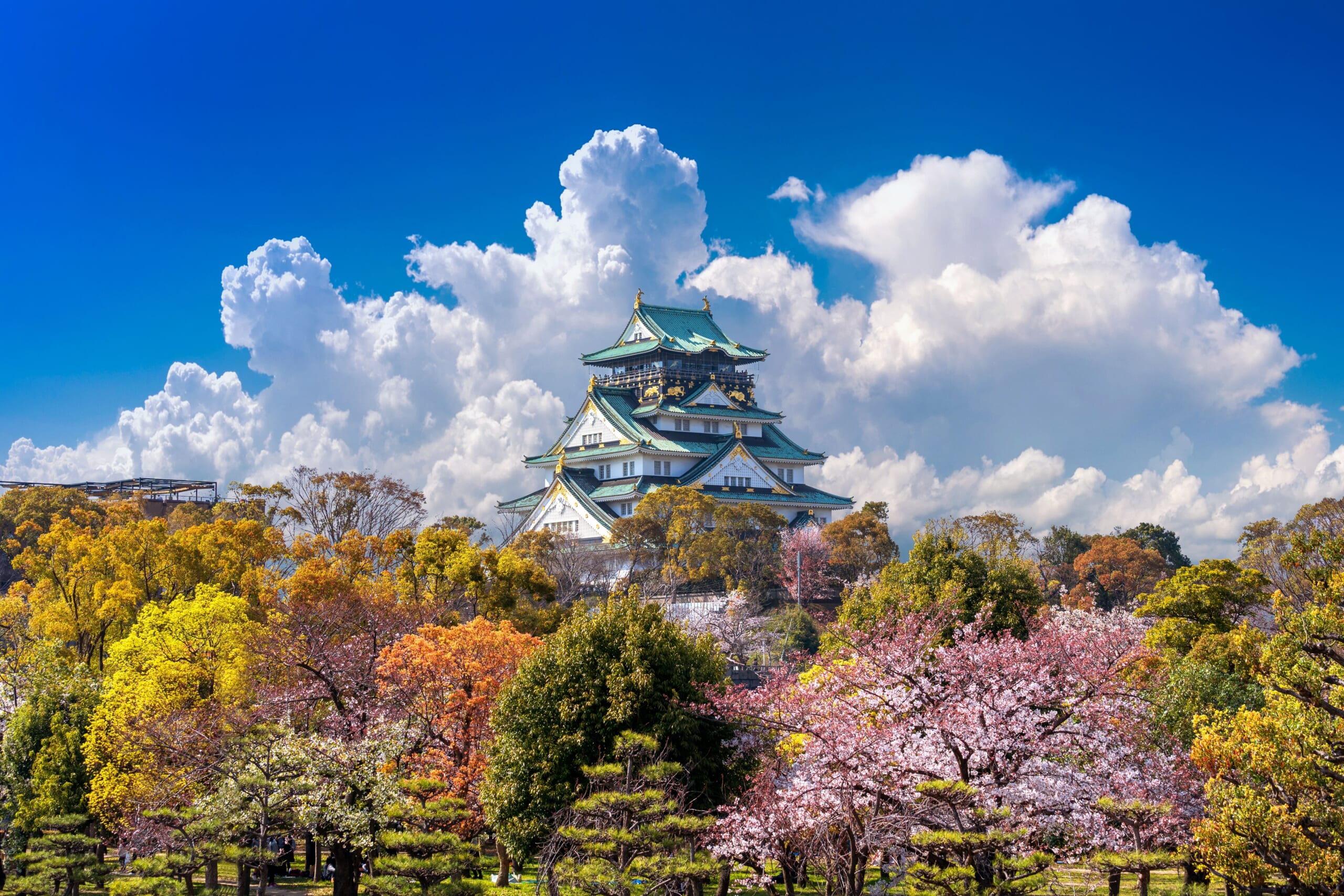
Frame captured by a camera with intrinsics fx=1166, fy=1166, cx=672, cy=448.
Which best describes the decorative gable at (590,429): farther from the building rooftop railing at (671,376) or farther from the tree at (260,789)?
the tree at (260,789)

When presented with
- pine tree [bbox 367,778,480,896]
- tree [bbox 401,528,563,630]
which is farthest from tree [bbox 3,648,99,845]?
tree [bbox 401,528,563,630]

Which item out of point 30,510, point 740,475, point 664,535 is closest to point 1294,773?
point 664,535

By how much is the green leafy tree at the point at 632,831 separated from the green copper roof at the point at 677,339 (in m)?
57.8

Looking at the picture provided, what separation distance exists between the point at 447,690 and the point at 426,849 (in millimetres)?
4248

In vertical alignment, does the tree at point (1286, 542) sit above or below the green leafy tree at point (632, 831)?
above

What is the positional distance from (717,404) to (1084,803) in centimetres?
5714

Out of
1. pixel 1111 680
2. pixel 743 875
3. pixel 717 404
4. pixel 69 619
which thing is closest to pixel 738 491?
pixel 717 404

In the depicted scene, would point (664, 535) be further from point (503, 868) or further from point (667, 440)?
point (503, 868)

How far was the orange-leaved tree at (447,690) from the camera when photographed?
24.9 meters

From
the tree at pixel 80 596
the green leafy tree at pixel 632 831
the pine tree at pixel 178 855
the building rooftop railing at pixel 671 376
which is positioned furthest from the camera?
the building rooftop railing at pixel 671 376

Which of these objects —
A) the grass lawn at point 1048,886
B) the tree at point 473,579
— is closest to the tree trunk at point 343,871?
the grass lawn at point 1048,886

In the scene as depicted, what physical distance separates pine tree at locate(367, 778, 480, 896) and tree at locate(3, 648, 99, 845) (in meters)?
9.65

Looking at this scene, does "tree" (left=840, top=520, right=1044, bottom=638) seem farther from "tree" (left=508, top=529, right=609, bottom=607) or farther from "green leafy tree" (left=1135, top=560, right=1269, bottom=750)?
"tree" (left=508, top=529, right=609, bottom=607)

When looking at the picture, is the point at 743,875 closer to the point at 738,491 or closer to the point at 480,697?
the point at 480,697
